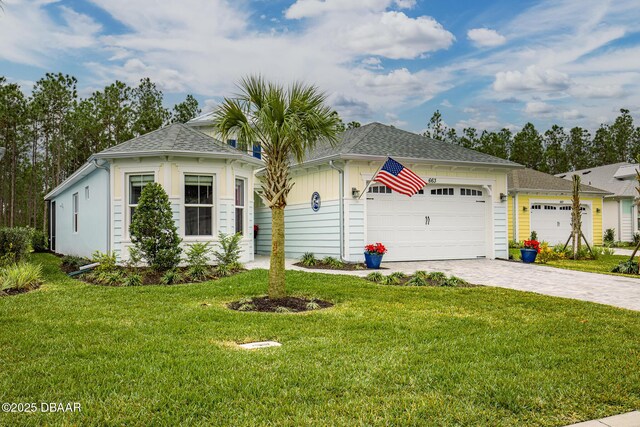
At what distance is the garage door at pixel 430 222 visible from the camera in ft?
44.8

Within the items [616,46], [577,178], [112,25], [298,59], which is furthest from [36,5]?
[577,178]

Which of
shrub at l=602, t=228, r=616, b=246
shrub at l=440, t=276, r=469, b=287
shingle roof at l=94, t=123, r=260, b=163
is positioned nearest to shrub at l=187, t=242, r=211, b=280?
shingle roof at l=94, t=123, r=260, b=163

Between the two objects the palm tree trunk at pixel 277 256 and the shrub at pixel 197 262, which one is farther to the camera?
the shrub at pixel 197 262

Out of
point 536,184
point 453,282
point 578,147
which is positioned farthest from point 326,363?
point 578,147

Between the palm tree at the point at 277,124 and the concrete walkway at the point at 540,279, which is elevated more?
the palm tree at the point at 277,124

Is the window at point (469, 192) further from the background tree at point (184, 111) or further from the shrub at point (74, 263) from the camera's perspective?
the background tree at point (184, 111)

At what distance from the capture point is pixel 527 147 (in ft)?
136

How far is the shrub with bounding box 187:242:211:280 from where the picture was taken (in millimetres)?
10000

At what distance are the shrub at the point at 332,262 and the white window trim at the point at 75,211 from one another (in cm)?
892

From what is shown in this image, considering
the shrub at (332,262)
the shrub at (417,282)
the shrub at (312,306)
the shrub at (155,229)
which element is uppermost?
the shrub at (155,229)

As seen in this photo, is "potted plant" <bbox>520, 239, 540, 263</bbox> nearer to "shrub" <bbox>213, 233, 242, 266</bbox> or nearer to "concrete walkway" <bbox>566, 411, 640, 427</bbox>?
"shrub" <bbox>213, 233, 242, 266</bbox>

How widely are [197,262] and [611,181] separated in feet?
86.4

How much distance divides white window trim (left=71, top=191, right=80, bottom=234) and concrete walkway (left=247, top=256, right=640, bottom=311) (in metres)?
7.43

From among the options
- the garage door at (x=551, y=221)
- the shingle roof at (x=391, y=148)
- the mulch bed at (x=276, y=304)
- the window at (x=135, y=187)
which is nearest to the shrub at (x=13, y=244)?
the window at (x=135, y=187)
